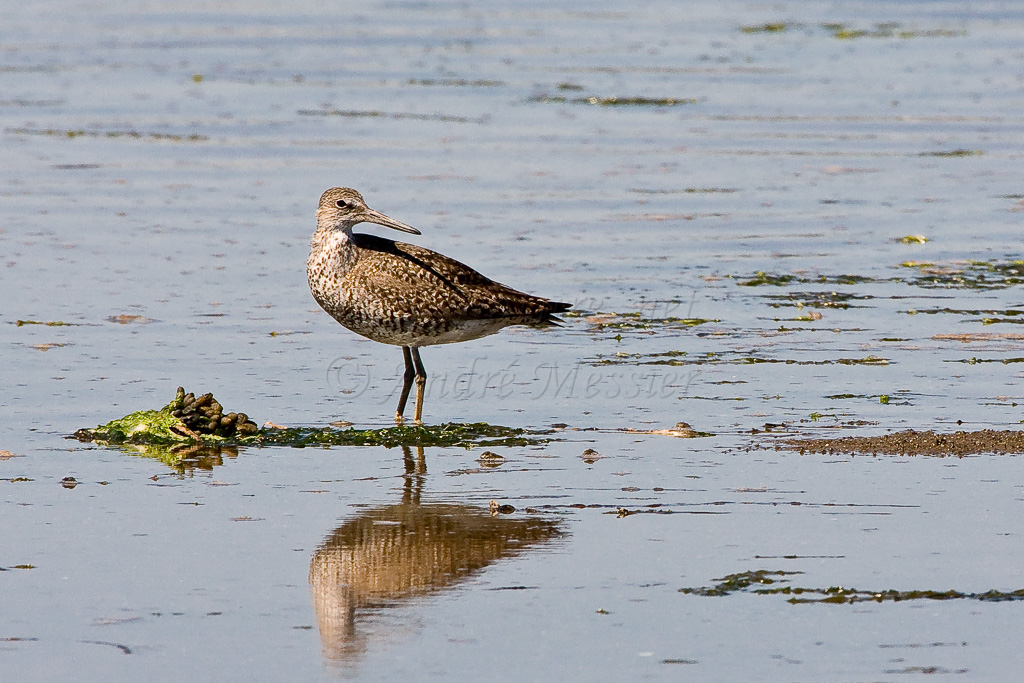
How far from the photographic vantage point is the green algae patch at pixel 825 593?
210 inches

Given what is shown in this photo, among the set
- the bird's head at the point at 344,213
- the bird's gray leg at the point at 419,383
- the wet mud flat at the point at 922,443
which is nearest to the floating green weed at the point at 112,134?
the bird's head at the point at 344,213

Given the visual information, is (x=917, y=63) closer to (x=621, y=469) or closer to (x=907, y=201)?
(x=907, y=201)

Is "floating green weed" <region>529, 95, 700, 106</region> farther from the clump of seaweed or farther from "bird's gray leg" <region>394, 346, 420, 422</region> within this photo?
the clump of seaweed

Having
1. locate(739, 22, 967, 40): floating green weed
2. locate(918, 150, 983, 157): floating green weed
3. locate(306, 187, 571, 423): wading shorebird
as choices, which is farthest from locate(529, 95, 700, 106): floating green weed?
locate(306, 187, 571, 423): wading shorebird

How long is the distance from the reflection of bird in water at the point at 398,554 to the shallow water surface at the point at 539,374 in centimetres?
2

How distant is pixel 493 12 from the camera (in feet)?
97.2

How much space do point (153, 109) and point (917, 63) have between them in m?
10.5

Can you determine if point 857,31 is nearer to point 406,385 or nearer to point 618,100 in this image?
point 618,100

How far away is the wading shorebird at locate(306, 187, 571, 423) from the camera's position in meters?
8.83

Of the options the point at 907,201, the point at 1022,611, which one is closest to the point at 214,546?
the point at 1022,611

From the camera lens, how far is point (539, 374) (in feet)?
30.5

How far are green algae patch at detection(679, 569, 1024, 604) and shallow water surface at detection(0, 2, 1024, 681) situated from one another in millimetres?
20

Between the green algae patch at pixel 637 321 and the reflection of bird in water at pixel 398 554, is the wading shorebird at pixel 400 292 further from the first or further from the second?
the reflection of bird in water at pixel 398 554

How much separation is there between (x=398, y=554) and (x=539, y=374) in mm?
3470
